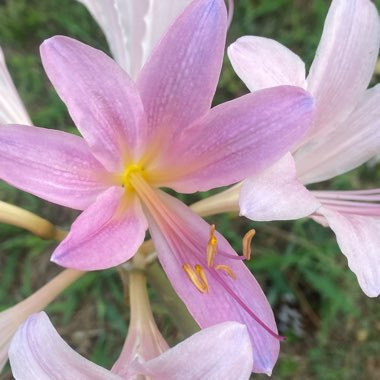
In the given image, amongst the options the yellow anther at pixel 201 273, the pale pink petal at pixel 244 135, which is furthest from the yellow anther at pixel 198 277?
the pale pink petal at pixel 244 135

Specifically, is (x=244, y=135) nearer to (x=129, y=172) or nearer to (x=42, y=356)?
(x=129, y=172)

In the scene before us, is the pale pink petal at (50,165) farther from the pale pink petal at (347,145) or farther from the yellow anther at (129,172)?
the pale pink petal at (347,145)

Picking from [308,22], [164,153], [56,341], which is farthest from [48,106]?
[56,341]

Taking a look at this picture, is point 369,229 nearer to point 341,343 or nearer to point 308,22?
point 341,343

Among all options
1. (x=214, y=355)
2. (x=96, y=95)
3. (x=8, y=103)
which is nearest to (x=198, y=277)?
(x=214, y=355)

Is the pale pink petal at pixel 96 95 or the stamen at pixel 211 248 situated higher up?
the pale pink petal at pixel 96 95
